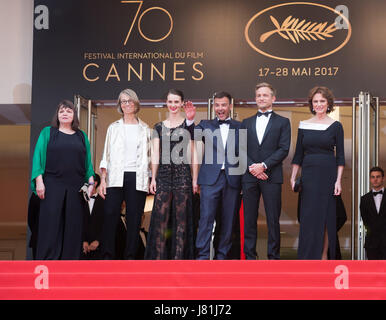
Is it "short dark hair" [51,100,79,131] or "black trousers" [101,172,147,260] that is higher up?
"short dark hair" [51,100,79,131]

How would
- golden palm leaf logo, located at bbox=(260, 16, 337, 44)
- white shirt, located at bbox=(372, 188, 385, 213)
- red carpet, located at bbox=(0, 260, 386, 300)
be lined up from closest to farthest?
red carpet, located at bbox=(0, 260, 386, 300)
white shirt, located at bbox=(372, 188, 385, 213)
golden palm leaf logo, located at bbox=(260, 16, 337, 44)

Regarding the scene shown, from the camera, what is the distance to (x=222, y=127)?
5.77 metres

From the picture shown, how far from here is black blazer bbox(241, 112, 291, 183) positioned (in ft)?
18.3

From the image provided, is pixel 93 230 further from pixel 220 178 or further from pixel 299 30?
pixel 299 30

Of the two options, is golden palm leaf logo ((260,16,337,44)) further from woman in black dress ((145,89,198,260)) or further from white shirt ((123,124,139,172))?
white shirt ((123,124,139,172))

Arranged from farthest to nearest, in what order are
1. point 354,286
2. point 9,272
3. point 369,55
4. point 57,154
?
point 369,55, point 57,154, point 9,272, point 354,286

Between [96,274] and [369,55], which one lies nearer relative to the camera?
[96,274]

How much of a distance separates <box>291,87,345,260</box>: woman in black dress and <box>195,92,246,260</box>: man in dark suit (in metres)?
0.54

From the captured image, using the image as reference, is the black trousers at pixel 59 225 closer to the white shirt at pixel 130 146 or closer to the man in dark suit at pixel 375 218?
the white shirt at pixel 130 146

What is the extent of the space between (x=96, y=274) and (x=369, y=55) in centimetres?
409

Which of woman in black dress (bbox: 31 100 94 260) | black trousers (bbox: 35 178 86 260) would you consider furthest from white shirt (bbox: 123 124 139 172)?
black trousers (bbox: 35 178 86 260)

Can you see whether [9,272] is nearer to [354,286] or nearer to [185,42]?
[354,286]
